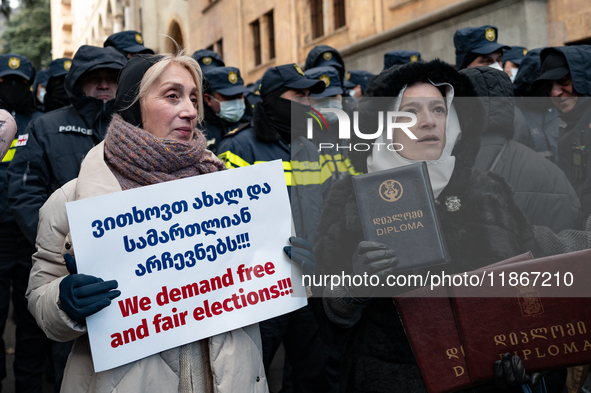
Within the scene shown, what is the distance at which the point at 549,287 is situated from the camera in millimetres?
1729

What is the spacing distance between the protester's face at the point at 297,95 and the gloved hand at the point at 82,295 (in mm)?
2715

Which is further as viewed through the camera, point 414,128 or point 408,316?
point 414,128

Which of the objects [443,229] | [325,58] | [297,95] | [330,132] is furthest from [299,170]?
[325,58]

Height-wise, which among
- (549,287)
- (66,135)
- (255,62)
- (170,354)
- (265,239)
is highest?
(255,62)

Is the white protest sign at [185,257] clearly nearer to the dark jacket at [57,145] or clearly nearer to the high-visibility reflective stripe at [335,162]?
the dark jacket at [57,145]

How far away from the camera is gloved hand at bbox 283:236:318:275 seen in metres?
1.98

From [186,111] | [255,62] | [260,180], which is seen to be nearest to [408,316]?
[260,180]

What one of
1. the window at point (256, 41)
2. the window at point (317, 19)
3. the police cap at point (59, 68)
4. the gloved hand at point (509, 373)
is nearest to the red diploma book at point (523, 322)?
the gloved hand at point (509, 373)

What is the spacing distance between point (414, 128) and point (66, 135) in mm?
2426

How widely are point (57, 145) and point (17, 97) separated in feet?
6.12

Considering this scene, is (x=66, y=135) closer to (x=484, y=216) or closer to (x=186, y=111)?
(x=186, y=111)

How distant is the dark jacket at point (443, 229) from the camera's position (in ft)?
6.56

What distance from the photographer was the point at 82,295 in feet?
5.44

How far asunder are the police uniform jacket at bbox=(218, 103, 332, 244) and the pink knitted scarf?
1.61 meters
